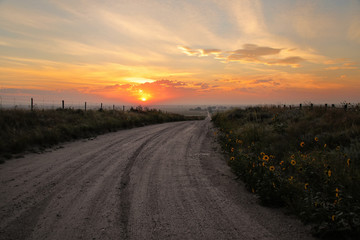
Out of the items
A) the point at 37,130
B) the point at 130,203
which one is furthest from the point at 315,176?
the point at 37,130

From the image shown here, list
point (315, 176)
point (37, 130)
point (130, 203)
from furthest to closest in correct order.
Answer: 1. point (37, 130)
2. point (315, 176)
3. point (130, 203)

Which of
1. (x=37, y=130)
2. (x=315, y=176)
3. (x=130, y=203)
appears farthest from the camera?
(x=37, y=130)

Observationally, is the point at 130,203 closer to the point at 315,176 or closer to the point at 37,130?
the point at 315,176

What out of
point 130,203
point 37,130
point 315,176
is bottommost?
point 130,203

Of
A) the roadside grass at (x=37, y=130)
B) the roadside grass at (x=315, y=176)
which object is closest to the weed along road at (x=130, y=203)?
the roadside grass at (x=315, y=176)

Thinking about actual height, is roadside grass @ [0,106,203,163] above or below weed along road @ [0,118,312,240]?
above

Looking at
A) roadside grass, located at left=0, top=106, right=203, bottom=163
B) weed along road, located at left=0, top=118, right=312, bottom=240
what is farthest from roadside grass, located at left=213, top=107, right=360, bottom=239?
roadside grass, located at left=0, top=106, right=203, bottom=163

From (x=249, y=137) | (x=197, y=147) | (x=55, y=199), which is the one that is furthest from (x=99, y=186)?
(x=249, y=137)

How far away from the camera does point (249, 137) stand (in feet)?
34.9

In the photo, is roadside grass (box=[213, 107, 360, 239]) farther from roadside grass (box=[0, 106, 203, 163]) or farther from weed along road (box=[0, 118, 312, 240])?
roadside grass (box=[0, 106, 203, 163])

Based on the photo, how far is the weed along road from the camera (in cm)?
352

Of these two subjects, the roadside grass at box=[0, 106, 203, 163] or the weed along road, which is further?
the roadside grass at box=[0, 106, 203, 163]

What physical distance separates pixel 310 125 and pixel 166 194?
8048 millimetres

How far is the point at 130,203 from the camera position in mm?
4484
